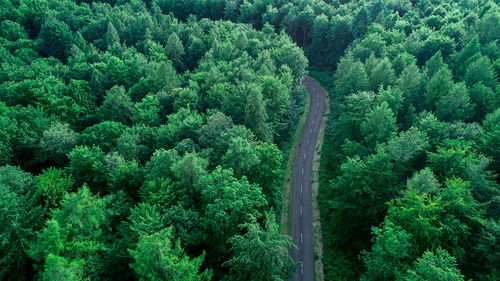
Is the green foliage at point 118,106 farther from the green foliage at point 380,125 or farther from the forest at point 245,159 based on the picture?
the green foliage at point 380,125

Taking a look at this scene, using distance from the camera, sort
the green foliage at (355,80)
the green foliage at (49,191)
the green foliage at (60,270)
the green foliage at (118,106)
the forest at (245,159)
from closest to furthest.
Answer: the green foliage at (60,270), the forest at (245,159), the green foliage at (49,191), the green foliage at (355,80), the green foliage at (118,106)

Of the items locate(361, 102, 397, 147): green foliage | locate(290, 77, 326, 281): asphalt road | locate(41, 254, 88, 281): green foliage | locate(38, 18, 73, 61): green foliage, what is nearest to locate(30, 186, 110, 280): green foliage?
locate(41, 254, 88, 281): green foliage

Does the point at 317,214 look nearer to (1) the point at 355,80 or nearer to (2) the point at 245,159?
(2) the point at 245,159

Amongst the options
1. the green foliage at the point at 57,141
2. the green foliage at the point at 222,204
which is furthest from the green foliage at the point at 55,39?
the green foliage at the point at 222,204

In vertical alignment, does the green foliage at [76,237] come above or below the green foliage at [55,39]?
above

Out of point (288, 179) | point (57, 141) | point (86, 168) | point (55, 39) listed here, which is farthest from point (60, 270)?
point (55, 39)

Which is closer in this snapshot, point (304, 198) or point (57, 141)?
point (57, 141)

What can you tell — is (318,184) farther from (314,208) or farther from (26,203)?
(26,203)
